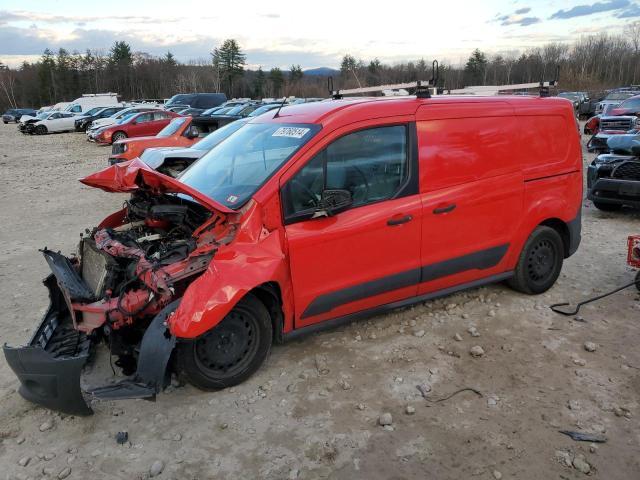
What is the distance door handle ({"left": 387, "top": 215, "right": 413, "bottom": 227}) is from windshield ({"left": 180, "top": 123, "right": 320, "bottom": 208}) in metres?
0.91

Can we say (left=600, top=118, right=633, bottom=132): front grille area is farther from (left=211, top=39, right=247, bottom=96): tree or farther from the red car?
(left=211, top=39, right=247, bottom=96): tree

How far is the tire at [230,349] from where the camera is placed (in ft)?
11.5

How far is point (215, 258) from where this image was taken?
11.3 ft

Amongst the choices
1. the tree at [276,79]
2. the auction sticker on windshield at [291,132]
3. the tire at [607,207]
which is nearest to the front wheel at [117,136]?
the tire at [607,207]

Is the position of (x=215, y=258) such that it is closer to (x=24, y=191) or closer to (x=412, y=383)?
(x=412, y=383)

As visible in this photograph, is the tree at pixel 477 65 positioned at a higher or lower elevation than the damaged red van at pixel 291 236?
higher

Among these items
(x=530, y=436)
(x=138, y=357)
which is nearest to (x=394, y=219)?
(x=530, y=436)

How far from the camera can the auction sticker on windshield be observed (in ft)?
12.8

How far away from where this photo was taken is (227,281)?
334 cm

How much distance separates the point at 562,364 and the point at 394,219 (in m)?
1.72

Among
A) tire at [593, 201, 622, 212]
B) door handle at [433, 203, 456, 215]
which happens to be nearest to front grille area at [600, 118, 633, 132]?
tire at [593, 201, 622, 212]

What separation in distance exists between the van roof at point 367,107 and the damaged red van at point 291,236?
2 centimetres

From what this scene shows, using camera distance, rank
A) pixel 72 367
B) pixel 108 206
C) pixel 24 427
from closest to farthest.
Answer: pixel 72 367 < pixel 24 427 < pixel 108 206

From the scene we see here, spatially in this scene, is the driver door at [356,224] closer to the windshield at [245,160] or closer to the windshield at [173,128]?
the windshield at [245,160]
